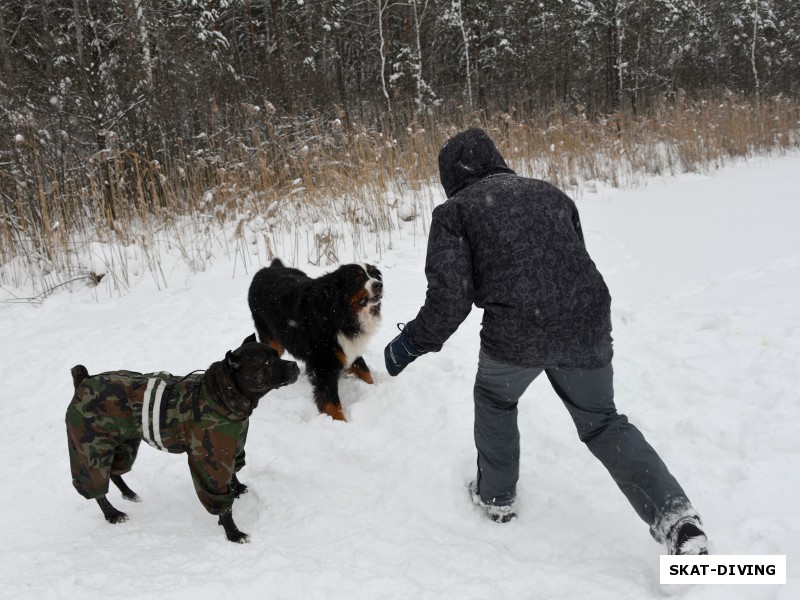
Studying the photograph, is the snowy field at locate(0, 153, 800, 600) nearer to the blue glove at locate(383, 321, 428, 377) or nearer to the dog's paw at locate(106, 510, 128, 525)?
the dog's paw at locate(106, 510, 128, 525)

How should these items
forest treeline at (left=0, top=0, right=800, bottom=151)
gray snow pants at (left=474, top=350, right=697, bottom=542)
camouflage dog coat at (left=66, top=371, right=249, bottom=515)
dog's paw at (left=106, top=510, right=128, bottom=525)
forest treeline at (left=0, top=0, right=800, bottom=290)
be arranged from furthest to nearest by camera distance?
forest treeline at (left=0, top=0, right=800, bottom=151) < forest treeline at (left=0, top=0, right=800, bottom=290) < dog's paw at (left=106, top=510, right=128, bottom=525) < camouflage dog coat at (left=66, top=371, right=249, bottom=515) < gray snow pants at (left=474, top=350, right=697, bottom=542)

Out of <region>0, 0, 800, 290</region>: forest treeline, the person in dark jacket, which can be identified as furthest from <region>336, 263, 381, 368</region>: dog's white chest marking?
<region>0, 0, 800, 290</region>: forest treeline

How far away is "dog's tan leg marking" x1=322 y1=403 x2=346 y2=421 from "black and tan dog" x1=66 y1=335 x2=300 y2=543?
39.5 inches

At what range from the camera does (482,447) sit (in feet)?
8.05

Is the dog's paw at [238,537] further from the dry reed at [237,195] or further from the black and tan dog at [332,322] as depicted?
the dry reed at [237,195]

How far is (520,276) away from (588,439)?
2.72 feet

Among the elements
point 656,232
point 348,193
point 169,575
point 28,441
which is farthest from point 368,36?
point 169,575

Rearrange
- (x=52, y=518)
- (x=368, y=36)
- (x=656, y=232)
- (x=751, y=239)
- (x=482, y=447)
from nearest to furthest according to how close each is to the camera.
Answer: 1. (x=482, y=447)
2. (x=52, y=518)
3. (x=751, y=239)
4. (x=656, y=232)
5. (x=368, y=36)

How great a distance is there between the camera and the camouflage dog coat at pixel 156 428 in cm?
244

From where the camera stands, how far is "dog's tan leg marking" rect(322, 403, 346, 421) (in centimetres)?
356

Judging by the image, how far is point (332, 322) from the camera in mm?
3584

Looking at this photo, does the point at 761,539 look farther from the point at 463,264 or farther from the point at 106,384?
the point at 106,384

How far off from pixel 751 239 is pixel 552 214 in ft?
17.6

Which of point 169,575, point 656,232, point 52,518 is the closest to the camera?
point 169,575
